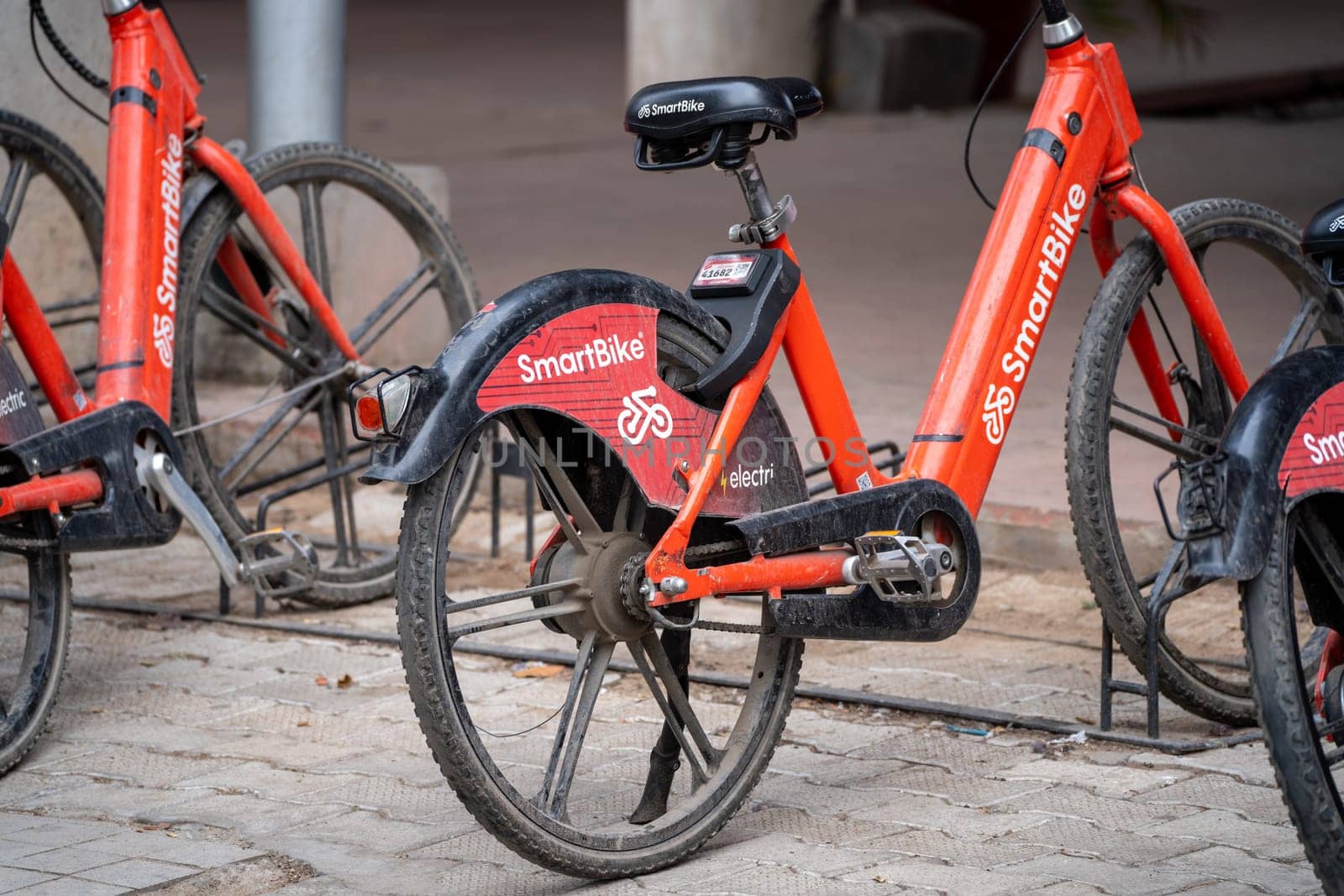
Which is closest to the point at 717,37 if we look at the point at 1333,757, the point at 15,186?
the point at 15,186

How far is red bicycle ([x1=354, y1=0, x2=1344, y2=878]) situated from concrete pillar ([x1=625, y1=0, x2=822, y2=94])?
8.84 m

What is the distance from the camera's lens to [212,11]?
18594mm

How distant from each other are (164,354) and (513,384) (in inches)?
63.6

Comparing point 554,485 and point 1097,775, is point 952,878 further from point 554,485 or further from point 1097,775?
point 554,485

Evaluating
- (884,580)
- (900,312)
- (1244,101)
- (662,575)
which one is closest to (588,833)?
(662,575)

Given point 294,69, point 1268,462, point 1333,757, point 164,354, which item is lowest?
point 1333,757

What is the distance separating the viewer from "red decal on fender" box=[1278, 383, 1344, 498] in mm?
2527

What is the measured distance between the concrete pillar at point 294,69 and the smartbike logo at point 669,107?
9.95ft

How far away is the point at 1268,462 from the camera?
98.7 inches

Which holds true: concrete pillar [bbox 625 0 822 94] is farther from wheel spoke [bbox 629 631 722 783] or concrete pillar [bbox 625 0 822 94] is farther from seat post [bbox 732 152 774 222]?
wheel spoke [bbox 629 631 722 783]

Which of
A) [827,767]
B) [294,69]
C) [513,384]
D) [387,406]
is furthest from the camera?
[294,69]

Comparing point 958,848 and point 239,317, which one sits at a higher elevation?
point 239,317

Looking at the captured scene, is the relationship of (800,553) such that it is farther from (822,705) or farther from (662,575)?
(822,705)

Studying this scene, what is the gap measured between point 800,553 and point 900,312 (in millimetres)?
4268
